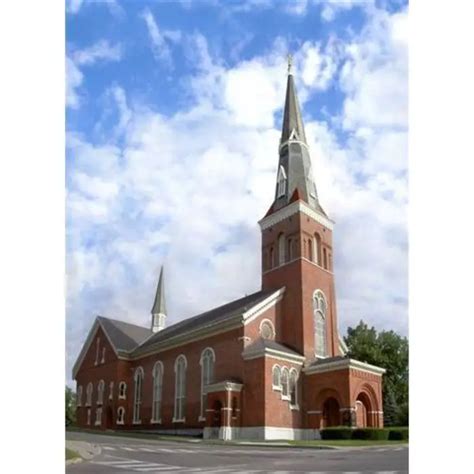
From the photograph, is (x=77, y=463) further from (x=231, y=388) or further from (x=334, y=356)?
(x=334, y=356)

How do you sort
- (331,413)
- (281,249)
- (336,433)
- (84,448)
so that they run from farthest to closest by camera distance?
(331,413), (281,249), (336,433), (84,448)

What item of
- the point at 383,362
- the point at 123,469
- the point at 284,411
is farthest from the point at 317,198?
the point at 123,469

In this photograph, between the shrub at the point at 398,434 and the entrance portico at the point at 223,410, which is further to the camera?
the entrance portico at the point at 223,410

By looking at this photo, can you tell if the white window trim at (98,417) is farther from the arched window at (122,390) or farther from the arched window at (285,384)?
the arched window at (285,384)

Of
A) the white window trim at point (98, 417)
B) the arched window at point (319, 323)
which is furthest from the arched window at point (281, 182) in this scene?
the white window trim at point (98, 417)

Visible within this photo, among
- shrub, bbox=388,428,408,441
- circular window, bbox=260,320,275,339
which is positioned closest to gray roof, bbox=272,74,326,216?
circular window, bbox=260,320,275,339

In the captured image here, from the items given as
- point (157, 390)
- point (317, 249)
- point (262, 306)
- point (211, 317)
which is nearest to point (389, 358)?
point (317, 249)

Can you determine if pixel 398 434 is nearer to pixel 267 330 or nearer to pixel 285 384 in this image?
pixel 285 384
